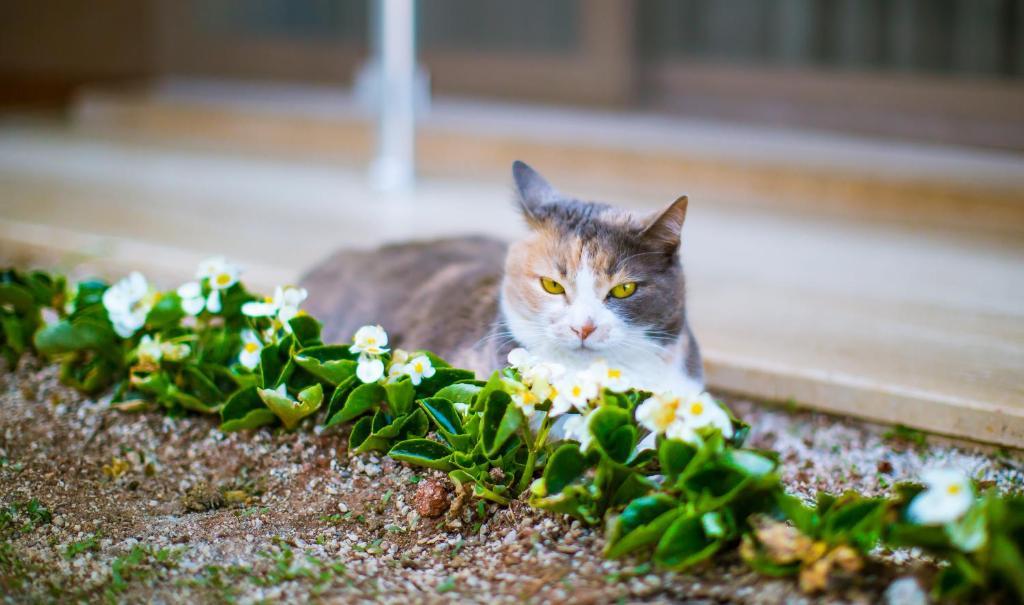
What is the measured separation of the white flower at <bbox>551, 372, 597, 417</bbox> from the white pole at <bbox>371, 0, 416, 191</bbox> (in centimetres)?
292

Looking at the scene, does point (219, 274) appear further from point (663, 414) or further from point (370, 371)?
point (663, 414)

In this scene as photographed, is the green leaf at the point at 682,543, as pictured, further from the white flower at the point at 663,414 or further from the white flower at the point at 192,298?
the white flower at the point at 192,298

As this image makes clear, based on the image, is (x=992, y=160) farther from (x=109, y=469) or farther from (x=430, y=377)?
(x=109, y=469)

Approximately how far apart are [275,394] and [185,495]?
0.82 feet

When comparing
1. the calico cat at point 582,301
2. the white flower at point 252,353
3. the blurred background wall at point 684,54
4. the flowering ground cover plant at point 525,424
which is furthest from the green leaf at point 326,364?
the blurred background wall at point 684,54

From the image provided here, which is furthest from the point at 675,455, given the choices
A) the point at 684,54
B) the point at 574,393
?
the point at 684,54

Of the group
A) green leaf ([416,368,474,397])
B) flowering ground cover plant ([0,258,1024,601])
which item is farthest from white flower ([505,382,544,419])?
green leaf ([416,368,474,397])

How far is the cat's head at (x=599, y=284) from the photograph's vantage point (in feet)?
6.35

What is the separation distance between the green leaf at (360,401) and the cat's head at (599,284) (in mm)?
275

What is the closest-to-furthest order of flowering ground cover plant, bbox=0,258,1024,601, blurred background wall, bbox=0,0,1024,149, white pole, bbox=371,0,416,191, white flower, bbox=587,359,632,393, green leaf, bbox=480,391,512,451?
1. flowering ground cover plant, bbox=0,258,1024,601
2. white flower, bbox=587,359,632,393
3. green leaf, bbox=480,391,512,451
4. white pole, bbox=371,0,416,191
5. blurred background wall, bbox=0,0,1024,149

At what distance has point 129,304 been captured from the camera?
7.65 feet

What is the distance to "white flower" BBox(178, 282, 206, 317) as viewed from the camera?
2.27 meters

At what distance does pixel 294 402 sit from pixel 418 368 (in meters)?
0.28

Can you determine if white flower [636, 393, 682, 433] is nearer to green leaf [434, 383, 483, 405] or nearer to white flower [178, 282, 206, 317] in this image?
green leaf [434, 383, 483, 405]
